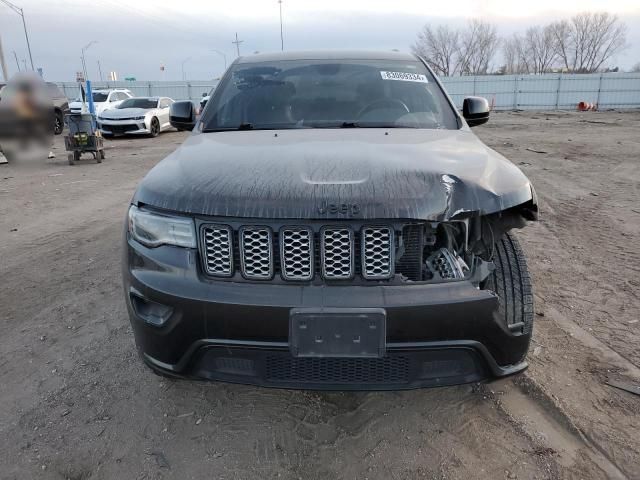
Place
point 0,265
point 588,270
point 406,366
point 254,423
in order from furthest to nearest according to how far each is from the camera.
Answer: point 0,265 < point 588,270 < point 254,423 < point 406,366

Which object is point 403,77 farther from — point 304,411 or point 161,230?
point 304,411

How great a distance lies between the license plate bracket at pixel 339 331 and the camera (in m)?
1.72

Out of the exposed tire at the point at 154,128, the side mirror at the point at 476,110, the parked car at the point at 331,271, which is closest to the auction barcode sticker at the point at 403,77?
the side mirror at the point at 476,110

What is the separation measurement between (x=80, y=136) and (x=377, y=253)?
1066cm

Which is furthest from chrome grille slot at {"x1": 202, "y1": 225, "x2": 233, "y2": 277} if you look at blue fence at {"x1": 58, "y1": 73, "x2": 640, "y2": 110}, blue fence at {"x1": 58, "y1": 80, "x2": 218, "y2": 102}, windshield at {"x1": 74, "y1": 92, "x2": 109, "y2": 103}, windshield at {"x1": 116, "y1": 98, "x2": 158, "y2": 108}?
blue fence at {"x1": 58, "y1": 80, "x2": 218, "y2": 102}

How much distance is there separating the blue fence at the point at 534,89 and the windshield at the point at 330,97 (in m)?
29.2

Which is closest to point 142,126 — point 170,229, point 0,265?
point 0,265

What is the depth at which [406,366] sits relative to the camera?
1.83 metres

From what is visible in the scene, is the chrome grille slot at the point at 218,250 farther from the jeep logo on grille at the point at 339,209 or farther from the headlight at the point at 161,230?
the jeep logo on grille at the point at 339,209

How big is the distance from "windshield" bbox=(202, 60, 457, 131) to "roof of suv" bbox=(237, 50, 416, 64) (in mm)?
79

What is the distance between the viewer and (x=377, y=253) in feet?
5.93

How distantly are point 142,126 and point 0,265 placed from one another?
13.6 m

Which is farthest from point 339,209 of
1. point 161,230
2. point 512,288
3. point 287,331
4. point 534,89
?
point 534,89

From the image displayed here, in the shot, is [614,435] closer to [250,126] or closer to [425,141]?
[425,141]
